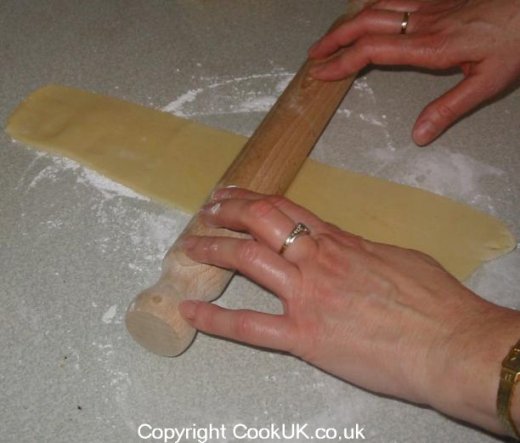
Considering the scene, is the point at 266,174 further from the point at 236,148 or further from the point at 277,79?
the point at 277,79

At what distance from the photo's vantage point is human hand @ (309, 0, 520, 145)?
120cm

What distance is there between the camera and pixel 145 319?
3.15 ft

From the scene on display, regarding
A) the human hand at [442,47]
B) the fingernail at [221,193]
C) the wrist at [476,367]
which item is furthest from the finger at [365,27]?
the wrist at [476,367]

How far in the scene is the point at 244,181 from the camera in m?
1.07

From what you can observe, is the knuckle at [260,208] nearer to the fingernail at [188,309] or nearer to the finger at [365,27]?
the fingernail at [188,309]

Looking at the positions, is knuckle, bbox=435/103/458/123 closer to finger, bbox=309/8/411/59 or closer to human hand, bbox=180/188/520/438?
finger, bbox=309/8/411/59

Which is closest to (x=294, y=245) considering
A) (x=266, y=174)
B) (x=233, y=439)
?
(x=266, y=174)

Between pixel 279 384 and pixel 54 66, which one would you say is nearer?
pixel 279 384

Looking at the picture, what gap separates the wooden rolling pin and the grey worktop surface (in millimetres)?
111

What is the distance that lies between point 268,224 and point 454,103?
543 mm

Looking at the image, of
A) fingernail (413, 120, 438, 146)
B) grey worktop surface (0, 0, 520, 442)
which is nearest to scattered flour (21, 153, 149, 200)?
grey worktop surface (0, 0, 520, 442)

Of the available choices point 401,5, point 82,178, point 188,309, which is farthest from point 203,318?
point 401,5

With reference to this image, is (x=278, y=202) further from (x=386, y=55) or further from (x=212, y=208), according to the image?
(x=386, y=55)

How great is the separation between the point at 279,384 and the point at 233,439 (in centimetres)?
12
